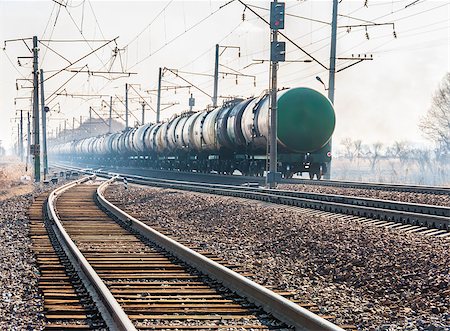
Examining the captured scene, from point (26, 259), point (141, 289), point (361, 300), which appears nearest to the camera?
point (361, 300)

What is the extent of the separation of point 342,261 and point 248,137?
19614 millimetres

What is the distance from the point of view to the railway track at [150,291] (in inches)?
226

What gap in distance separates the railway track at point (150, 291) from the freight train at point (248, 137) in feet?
46.0

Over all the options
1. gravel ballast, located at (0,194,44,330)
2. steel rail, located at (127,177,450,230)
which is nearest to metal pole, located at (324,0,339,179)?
steel rail, located at (127,177,450,230)

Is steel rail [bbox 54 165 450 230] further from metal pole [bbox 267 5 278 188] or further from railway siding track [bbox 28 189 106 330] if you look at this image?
railway siding track [bbox 28 189 106 330]

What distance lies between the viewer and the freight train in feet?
85.2

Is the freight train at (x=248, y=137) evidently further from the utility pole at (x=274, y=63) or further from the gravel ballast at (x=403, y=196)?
the gravel ballast at (x=403, y=196)

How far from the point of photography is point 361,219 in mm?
12438

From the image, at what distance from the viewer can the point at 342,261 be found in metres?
8.56

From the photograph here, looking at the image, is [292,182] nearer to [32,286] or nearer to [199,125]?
[199,125]

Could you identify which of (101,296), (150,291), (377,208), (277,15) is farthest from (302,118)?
(101,296)

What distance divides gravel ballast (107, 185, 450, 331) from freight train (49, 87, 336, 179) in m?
11.4

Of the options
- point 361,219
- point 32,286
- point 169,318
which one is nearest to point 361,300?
point 169,318

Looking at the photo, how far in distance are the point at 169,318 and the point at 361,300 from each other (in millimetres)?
2090
